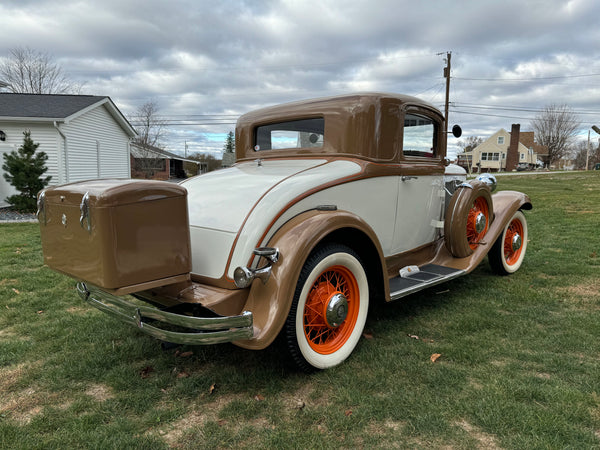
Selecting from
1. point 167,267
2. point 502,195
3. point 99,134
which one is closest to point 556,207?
point 502,195

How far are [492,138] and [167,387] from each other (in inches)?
2638

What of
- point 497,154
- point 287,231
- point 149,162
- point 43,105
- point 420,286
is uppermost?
point 497,154

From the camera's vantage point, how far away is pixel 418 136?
151 inches

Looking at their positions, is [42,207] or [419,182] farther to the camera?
[419,182]

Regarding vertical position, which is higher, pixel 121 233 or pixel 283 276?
pixel 121 233

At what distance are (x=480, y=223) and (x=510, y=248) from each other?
42.5 inches

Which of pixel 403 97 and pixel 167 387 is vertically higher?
pixel 403 97

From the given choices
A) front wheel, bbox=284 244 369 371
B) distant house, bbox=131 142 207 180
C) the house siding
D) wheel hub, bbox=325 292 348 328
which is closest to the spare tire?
front wheel, bbox=284 244 369 371

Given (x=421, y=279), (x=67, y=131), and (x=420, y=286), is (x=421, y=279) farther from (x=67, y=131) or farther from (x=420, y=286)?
(x=67, y=131)

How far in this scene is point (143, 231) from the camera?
215 cm

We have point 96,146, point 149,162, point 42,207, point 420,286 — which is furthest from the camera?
point 149,162

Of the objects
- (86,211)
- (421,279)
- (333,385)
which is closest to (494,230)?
(421,279)

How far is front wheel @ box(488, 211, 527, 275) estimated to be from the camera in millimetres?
4809

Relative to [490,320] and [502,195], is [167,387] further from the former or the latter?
[502,195]
